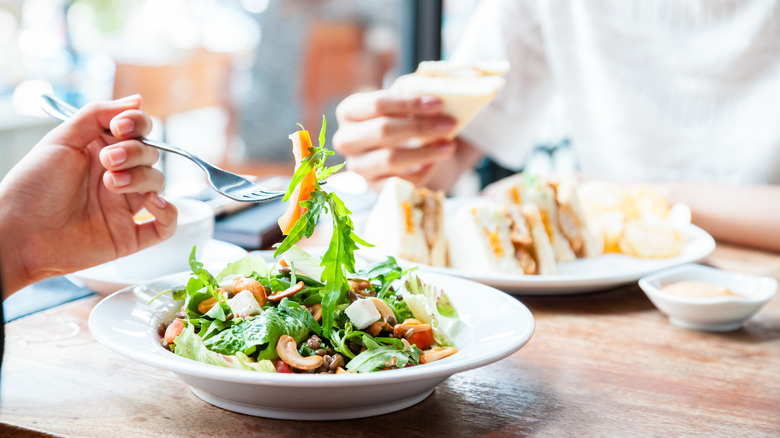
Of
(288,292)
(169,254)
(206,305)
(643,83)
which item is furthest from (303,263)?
(643,83)

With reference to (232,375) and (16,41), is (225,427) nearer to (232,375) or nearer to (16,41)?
(232,375)

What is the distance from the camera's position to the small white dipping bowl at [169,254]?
168 cm

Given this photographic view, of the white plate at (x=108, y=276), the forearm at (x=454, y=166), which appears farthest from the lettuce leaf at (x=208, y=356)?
the forearm at (x=454, y=166)

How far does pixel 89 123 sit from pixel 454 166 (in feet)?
6.56

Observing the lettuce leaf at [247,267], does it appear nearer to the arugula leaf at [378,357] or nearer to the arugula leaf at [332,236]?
the arugula leaf at [332,236]

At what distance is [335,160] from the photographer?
286 inches

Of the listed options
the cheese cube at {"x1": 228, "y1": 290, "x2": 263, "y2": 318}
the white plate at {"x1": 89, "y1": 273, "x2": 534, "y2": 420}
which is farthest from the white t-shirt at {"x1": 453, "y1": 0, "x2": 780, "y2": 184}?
the cheese cube at {"x1": 228, "y1": 290, "x2": 263, "y2": 318}

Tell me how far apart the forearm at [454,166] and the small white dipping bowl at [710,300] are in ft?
5.23

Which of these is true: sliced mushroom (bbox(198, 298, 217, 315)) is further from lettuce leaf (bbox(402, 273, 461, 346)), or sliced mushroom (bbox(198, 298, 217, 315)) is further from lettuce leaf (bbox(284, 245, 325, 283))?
lettuce leaf (bbox(402, 273, 461, 346))

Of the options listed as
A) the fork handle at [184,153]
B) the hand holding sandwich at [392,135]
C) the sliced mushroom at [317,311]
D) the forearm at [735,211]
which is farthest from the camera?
the hand holding sandwich at [392,135]

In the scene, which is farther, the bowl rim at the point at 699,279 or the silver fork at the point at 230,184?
the bowl rim at the point at 699,279

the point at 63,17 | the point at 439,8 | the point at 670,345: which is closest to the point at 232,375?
the point at 670,345

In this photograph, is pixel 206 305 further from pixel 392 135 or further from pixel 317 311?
pixel 392 135

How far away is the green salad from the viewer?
1.04m
